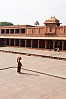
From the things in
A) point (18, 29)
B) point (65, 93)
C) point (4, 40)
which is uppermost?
point (18, 29)

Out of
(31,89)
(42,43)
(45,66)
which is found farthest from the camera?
(42,43)

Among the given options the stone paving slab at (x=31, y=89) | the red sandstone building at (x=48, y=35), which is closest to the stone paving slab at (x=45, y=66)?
the stone paving slab at (x=31, y=89)

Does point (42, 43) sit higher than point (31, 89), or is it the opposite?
point (42, 43)

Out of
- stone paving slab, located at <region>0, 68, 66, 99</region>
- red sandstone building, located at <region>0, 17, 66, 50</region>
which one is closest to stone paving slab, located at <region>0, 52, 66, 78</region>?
stone paving slab, located at <region>0, 68, 66, 99</region>

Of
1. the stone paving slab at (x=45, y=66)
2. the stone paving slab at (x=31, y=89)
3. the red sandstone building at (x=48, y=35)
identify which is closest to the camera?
the stone paving slab at (x=31, y=89)

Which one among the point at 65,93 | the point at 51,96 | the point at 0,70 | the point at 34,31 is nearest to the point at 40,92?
the point at 51,96

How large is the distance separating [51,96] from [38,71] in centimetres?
499

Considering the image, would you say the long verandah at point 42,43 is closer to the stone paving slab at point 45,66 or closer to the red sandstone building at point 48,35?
the red sandstone building at point 48,35

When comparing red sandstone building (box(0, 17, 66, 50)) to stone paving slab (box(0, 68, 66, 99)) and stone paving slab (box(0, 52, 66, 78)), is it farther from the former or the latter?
stone paving slab (box(0, 68, 66, 99))

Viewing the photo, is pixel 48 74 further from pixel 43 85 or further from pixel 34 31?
pixel 34 31

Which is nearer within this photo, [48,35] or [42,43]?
[48,35]

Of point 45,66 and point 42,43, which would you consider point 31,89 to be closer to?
point 45,66

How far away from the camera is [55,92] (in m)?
7.73

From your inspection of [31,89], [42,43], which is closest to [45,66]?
[31,89]
